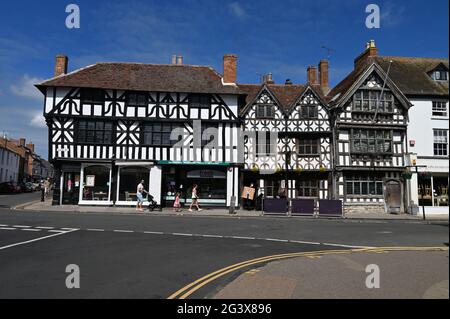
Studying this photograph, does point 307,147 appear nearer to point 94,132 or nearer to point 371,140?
point 371,140

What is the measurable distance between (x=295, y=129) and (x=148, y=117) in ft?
35.4

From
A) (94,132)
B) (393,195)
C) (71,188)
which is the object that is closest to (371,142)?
(393,195)

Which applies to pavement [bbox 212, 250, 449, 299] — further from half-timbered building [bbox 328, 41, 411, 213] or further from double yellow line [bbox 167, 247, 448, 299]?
half-timbered building [bbox 328, 41, 411, 213]

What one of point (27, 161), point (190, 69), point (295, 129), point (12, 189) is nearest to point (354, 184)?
point (295, 129)

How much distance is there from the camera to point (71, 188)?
24328 mm

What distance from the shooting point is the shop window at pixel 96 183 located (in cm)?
2434

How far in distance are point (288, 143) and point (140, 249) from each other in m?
18.1

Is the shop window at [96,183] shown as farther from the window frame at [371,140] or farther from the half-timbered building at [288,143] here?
the window frame at [371,140]

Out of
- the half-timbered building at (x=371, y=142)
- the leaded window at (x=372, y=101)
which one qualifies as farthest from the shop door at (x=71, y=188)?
the leaded window at (x=372, y=101)

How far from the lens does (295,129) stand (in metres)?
25.6

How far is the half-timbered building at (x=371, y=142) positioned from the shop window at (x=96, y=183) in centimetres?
1634

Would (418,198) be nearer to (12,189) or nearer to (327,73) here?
(327,73)

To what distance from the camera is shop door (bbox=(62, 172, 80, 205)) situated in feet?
79.4

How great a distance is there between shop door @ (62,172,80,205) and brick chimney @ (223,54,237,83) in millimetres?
12945
